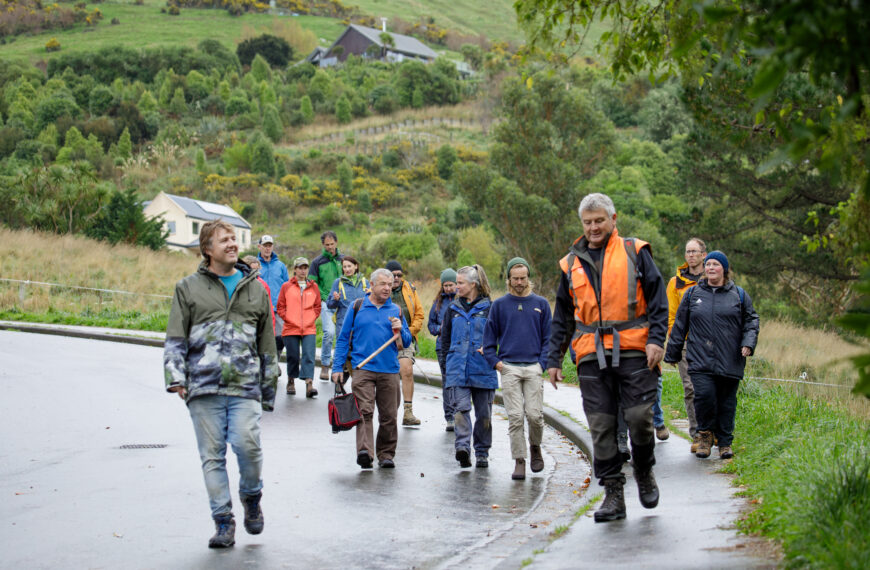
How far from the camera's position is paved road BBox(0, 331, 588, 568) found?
5918 mm

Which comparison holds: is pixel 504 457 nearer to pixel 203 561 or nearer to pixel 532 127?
pixel 203 561

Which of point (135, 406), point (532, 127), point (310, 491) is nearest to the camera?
point (310, 491)

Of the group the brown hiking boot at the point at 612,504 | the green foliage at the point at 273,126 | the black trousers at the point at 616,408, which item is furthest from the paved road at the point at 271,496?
the green foliage at the point at 273,126

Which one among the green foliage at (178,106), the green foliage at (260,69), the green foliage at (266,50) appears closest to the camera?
the green foliage at (178,106)

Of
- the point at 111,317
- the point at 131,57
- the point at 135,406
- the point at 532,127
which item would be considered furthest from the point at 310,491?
the point at 131,57

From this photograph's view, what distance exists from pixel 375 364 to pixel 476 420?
1.16 metres

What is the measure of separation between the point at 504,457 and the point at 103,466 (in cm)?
409

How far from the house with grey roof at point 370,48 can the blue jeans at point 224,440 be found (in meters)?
126

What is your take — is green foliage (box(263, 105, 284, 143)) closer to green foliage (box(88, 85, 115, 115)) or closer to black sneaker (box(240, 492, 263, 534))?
green foliage (box(88, 85, 115, 115))

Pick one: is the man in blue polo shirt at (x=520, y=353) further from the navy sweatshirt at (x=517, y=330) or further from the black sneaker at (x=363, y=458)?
the black sneaker at (x=363, y=458)

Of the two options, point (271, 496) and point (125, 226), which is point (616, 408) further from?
point (125, 226)

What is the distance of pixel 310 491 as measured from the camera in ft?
26.0

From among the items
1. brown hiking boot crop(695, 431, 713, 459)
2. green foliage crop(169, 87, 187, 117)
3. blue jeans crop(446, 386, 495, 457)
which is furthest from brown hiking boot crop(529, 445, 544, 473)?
green foliage crop(169, 87, 187, 117)

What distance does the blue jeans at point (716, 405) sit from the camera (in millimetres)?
8711
